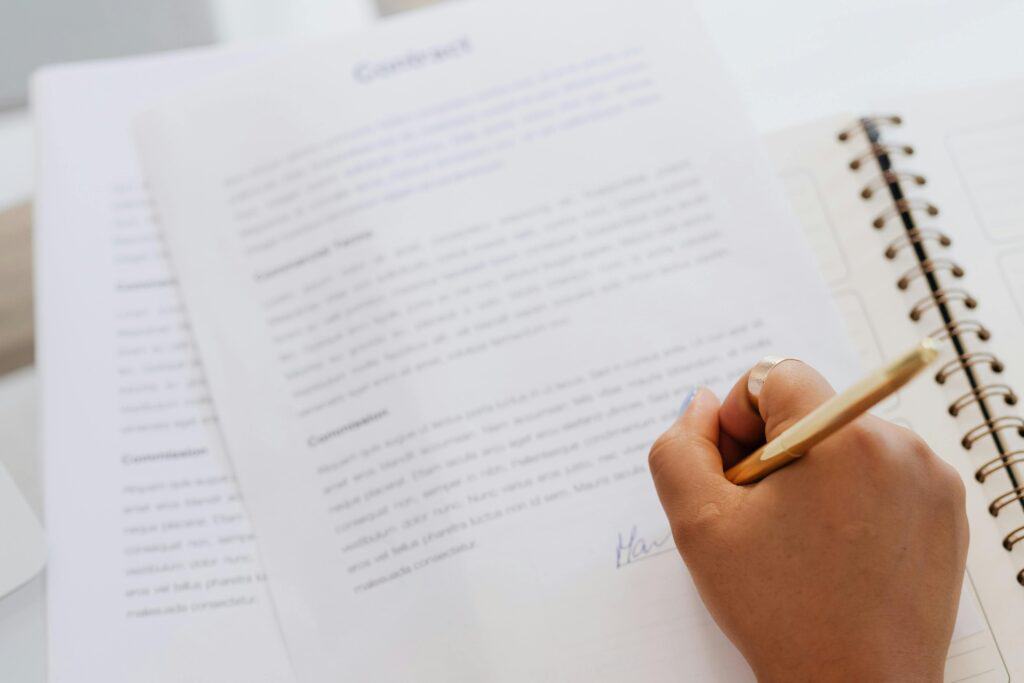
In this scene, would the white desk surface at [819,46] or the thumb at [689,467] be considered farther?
the white desk surface at [819,46]

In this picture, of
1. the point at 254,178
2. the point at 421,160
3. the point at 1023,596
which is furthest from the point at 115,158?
the point at 1023,596

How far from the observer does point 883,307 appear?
0.52 m

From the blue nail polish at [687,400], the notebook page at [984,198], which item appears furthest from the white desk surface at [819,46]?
the blue nail polish at [687,400]

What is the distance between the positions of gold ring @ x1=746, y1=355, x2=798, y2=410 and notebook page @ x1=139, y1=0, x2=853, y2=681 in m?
0.06

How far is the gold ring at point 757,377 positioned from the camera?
438mm

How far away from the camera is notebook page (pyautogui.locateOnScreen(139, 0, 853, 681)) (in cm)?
48

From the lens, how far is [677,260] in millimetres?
526

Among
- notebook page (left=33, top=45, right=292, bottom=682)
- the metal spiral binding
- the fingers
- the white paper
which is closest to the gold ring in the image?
the fingers

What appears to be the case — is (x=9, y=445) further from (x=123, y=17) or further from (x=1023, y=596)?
(x=1023, y=596)

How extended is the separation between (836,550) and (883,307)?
6.9 inches

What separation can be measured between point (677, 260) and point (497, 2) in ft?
0.69

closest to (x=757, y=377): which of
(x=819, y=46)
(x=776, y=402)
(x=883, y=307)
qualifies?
(x=776, y=402)

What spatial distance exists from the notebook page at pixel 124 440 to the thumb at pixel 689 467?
229mm
